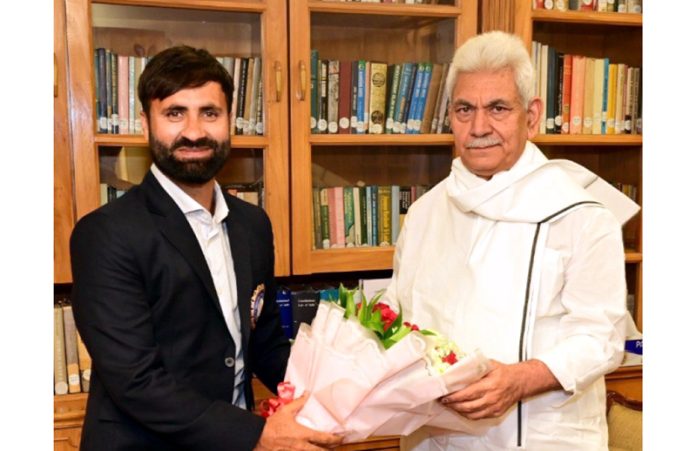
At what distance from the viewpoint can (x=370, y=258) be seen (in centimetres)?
280

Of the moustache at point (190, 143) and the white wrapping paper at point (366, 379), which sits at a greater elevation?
the moustache at point (190, 143)

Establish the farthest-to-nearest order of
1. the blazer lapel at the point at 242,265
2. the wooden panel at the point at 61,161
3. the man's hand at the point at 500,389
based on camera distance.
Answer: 1. the wooden panel at the point at 61,161
2. the blazer lapel at the point at 242,265
3. the man's hand at the point at 500,389

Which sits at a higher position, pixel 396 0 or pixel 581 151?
pixel 396 0

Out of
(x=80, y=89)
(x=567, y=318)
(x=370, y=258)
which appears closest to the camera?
(x=567, y=318)

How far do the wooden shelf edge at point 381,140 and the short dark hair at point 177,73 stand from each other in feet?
2.94

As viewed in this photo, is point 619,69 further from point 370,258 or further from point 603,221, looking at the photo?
point 603,221

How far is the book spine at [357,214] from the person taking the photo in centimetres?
284

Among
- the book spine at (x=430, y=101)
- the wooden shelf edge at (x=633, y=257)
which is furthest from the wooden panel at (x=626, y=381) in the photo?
the book spine at (x=430, y=101)

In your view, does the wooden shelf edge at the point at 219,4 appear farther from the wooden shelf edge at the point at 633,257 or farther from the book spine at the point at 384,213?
the wooden shelf edge at the point at 633,257

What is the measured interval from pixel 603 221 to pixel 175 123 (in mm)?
1059

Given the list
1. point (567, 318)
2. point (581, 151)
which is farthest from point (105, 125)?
point (581, 151)

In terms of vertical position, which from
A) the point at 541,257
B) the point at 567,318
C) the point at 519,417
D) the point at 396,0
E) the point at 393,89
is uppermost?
the point at 396,0

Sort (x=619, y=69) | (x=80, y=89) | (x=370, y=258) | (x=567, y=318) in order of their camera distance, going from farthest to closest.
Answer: (x=619, y=69), (x=370, y=258), (x=80, y=89), (x=567, y=318)

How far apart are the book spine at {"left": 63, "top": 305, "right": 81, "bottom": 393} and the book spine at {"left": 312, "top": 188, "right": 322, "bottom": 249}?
887 mm
